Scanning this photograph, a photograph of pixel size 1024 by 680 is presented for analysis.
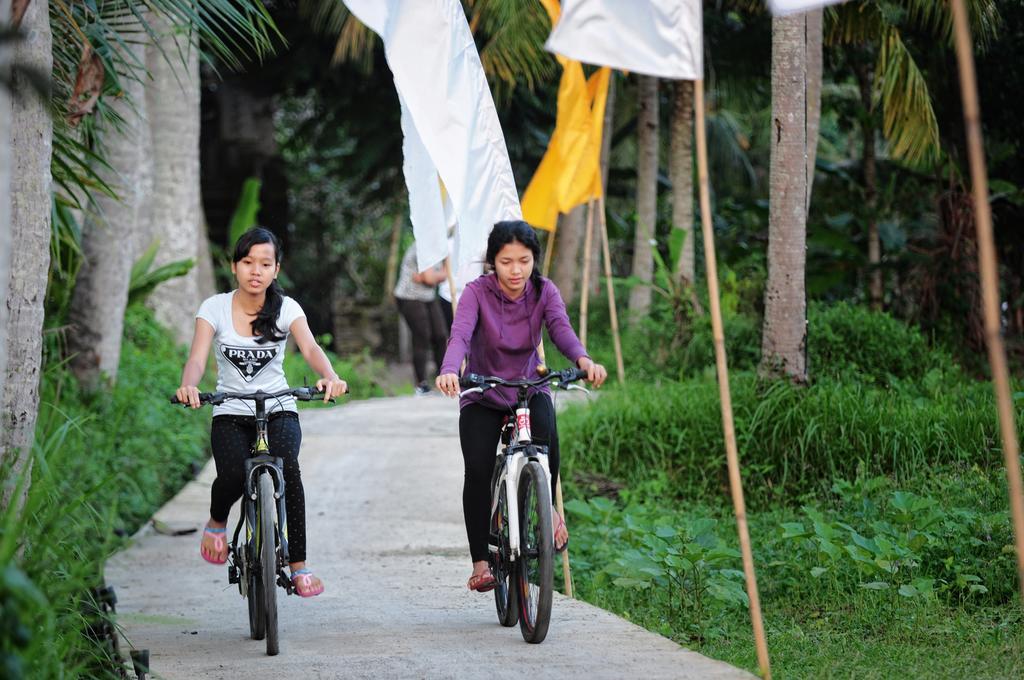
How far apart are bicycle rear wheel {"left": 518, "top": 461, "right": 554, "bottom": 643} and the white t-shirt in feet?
3.50

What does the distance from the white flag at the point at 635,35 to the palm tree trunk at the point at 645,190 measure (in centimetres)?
1048

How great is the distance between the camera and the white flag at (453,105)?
6.52 metres

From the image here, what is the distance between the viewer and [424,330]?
13.5 metres

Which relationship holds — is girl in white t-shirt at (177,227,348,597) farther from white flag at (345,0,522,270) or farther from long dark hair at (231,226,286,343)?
white flag at (345,0,522,270)

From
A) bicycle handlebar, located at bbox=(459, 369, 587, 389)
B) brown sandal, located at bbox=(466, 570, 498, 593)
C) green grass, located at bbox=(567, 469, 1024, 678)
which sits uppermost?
bicycle handlebar, located at bbox=(459, 369, 587, 389)

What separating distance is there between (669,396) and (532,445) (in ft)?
16.8

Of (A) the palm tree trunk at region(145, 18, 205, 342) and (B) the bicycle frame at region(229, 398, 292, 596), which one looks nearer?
(B) the bicycle frame at region(229, 398, 292, 596)

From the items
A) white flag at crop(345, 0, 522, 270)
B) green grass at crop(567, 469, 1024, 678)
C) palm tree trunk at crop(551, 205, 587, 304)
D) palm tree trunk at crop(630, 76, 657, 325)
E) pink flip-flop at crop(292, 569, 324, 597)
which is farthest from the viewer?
palm tree trunk at crop(551, 205, 587, 304)

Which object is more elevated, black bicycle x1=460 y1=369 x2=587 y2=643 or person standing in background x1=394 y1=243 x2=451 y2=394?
person standing in background x1=394 y1=243 x2=451 y2=394

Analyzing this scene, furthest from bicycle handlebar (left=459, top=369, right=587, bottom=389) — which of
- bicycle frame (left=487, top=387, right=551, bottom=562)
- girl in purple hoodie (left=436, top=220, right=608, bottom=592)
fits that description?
girl in purple hoodie (left=436, top=220, right=608, bottom=592)

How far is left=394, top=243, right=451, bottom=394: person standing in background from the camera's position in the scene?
43.3 ft

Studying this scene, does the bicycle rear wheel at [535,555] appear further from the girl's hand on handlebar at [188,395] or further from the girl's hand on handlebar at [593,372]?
the girl's hand on handlebar at [188,395]

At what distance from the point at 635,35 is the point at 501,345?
5.07 ft

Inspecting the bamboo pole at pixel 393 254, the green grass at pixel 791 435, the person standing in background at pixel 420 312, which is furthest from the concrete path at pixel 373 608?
the bamboo pole at pixel 393 254
